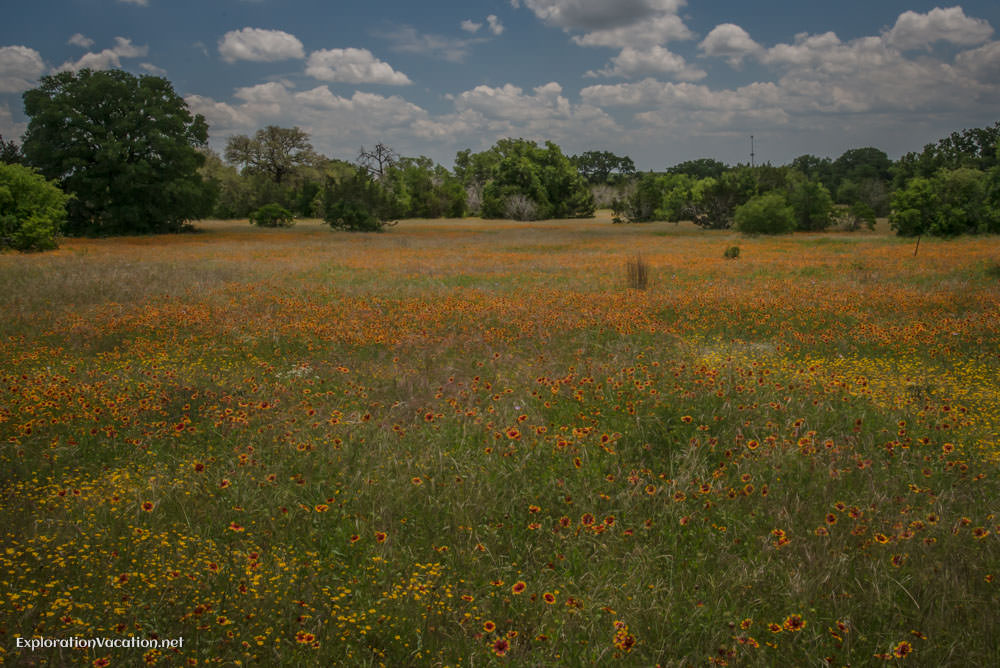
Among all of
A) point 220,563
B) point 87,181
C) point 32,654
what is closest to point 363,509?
point 220,563

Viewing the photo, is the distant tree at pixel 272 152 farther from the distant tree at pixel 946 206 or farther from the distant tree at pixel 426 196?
the distant tree at pixel 946 206

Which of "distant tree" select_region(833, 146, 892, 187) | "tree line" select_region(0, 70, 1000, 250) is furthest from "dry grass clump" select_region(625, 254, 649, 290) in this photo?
"distant tree" select_region(833, 146, 892, 187)

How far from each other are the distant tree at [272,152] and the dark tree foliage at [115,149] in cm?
2242

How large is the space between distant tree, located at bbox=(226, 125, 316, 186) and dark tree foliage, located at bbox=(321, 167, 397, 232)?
68.0 ft

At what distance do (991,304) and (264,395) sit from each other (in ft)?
44.6

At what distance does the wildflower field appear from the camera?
3139mm

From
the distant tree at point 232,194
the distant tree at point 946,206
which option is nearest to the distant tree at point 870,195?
the distant tree at point 946,206

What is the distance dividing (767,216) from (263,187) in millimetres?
46160

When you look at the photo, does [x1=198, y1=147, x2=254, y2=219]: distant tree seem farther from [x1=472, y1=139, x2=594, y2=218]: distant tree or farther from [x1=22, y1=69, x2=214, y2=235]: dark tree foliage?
[x1=472, y1=139, x2=594, y2=218]: distant tree

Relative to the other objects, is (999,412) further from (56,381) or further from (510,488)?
(56,381)

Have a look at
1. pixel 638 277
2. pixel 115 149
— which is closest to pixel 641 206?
pixel 115 149

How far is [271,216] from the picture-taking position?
4738 cm

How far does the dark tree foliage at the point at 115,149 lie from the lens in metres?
34.7

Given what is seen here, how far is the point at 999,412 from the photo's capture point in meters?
6.30
